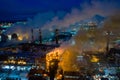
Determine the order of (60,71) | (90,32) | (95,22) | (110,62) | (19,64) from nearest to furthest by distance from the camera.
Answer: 1. (60,71)
2. (19,64)
3. (110,62)
4. (95,22)
5. (90,32)

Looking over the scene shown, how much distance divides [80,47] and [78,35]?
2.78ft

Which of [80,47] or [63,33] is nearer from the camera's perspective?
[80,47]

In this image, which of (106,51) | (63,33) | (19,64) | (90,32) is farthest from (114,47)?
(19,64)

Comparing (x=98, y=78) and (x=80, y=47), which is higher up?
(x=80, y=47)

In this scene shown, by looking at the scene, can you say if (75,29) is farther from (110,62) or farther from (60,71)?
(60,71)

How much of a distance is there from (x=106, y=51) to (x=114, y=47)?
78 cm

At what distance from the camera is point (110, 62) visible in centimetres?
1367

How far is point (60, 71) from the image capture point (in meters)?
11.1

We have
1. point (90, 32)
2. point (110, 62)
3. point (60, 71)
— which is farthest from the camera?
point (90, 32)

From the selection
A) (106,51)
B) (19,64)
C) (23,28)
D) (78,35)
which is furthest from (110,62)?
(23,28)

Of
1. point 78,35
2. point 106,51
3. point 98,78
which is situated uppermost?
point 78,35

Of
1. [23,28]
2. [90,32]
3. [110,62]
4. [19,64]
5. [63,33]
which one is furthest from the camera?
[23,28]

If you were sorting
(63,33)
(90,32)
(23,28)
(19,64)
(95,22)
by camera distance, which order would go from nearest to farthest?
1. (19,64)
2. (95,22)
3. (90,32)
4. (63,33)
5. (23,28)

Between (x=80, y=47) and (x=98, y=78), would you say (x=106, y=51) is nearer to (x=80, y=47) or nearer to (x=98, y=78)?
→ (x=80, y=47)
